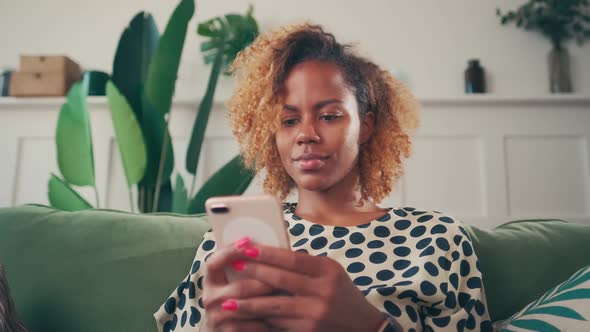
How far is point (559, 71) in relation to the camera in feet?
7.49

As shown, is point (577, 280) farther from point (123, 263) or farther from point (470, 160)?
point (470, 160)

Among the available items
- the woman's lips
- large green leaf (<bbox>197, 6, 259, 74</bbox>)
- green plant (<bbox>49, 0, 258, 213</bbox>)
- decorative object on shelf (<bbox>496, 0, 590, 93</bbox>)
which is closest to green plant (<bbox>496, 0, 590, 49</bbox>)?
decorative object on shelf (<bbox>496, 0, 590, 93</bbox>)

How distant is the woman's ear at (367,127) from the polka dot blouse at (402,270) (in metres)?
0.20

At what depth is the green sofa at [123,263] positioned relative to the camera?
840mm

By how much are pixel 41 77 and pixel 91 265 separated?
71.5 inches

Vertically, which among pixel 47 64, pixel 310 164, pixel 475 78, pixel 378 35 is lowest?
pixel 310 164

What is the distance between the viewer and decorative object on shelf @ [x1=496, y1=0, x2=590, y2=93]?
2281mm

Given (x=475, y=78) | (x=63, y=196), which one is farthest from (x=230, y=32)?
(x=475, y=78)

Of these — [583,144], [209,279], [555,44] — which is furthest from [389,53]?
[209,279]

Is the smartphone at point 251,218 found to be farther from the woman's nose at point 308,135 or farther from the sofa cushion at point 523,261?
the sofa cushion at point 523,261

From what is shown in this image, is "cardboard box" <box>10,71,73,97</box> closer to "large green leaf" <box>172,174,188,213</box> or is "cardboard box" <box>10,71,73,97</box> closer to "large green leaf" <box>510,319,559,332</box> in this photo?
"large green leaf" <box>172,174,188,213</box>

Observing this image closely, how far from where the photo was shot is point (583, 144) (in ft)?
7.38

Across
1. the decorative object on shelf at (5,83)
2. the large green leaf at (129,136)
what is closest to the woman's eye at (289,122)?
the large green leaf at (129,136)

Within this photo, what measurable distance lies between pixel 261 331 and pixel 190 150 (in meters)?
1.38
